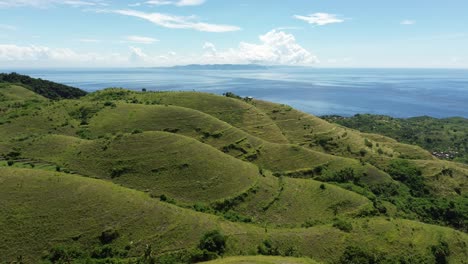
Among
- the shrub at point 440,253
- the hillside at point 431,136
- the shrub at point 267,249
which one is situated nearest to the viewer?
the shrub at point 267,249

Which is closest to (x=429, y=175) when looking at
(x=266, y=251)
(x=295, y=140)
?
(x=295, y=140)

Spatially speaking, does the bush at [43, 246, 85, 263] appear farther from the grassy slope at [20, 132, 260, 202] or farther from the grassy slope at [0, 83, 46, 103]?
the grassy slope at [0, 83, 46, 103]

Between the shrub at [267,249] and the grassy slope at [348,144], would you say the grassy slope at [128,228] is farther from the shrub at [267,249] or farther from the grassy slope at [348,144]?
the grassy slope at [348,144]

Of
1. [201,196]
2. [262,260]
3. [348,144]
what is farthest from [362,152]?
[262,260]

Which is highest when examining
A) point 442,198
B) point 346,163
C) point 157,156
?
A: point 157,156

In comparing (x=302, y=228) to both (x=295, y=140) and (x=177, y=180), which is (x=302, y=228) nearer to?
(x=177, y=180)

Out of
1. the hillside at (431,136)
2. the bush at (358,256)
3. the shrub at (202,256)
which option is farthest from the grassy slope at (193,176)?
the hillside at (431,136)

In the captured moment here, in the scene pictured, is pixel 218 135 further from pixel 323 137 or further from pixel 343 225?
pixel 343 225
